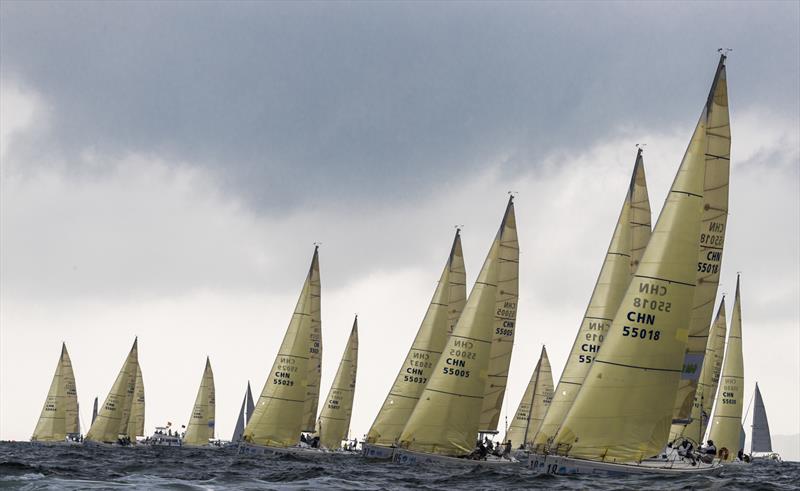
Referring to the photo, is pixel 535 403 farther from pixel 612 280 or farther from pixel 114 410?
pixel 114 410

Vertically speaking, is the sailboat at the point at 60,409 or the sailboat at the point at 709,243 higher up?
the sailboat at the point at 709,243

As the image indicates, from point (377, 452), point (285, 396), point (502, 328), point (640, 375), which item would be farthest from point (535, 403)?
point (640, 375)

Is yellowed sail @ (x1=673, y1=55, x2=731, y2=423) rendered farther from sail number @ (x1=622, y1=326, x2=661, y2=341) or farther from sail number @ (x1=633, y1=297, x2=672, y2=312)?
sail number @ (x1=622, y1=326, x2=661, y2=341)

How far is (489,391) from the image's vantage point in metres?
53.2

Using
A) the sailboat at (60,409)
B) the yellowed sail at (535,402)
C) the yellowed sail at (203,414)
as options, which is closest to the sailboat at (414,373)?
the yellowed sail at (535,402)

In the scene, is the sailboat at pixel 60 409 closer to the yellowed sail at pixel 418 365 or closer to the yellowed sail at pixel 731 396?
the yellowed sail at pixel 418 365

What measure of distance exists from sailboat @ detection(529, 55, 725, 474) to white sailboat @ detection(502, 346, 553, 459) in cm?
4197

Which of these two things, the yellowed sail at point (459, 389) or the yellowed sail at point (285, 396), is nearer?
the yellowed sail at point (459, 389)

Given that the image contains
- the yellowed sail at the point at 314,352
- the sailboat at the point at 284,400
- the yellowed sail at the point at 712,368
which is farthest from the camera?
the yellowed sail at the point at 314,352

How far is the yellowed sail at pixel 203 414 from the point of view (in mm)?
110375

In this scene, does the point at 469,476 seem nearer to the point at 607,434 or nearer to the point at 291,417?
the point at 607,434

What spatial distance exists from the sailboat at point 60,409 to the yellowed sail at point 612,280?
6649 cm

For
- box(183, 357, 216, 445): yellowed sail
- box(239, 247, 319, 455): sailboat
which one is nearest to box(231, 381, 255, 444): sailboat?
box(183, 357, 216, 445): yellowed sail

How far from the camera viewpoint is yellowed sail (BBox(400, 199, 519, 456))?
47312 millimetres
